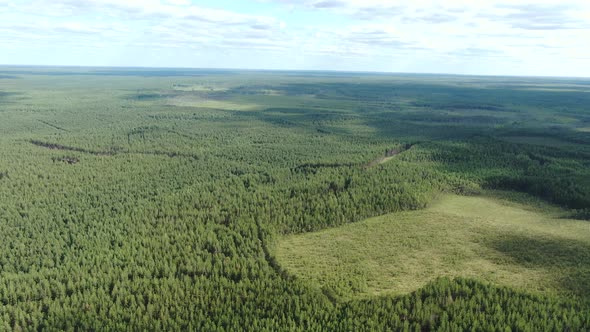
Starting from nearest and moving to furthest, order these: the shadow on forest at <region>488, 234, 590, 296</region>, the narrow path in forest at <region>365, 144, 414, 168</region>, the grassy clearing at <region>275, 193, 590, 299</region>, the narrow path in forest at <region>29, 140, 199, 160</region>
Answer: the shadow on forest at <region>488, 234, 590, 296</region> < the grassy clearing at <region>275, 193, 590, 299</region> < the narrow path in forest at <region>365, 144, 414, 168</region> < the narrow path in forest at <region>29, 140, 199, 160</region>

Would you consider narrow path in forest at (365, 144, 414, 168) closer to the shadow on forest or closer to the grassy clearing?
the grassy clearing

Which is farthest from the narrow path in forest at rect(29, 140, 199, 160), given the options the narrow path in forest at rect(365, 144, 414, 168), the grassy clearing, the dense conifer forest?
the grassy clearing

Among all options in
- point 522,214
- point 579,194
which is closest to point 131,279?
point 522,214

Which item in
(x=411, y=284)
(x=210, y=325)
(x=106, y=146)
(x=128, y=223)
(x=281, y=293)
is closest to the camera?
(x=210, y=325)

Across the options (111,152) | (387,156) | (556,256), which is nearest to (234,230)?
(556,256)

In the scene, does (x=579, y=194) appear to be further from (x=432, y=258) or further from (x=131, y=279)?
(x=131, y=279)

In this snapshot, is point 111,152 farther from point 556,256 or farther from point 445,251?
point 556,256
